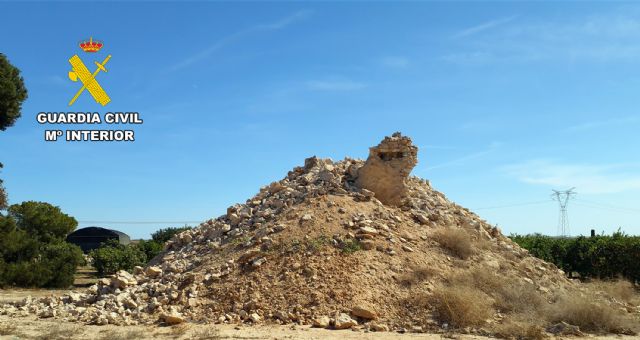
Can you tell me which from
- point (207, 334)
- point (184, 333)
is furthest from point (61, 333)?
point (207, 334)

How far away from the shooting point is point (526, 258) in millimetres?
14742

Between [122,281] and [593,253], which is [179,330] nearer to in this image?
[122,281]

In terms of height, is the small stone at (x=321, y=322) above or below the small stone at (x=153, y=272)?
below

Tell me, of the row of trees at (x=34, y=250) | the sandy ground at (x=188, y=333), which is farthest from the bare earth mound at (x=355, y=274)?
the row of trees at (x=34, y=250)

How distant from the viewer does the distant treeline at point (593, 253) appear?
768 inches

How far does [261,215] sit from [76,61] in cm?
673

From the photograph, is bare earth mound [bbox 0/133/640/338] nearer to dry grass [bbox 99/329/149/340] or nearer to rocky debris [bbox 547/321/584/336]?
rocky debris [bbox 547/321/584/336]

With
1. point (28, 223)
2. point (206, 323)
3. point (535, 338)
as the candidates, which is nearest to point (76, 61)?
point (206, 323)

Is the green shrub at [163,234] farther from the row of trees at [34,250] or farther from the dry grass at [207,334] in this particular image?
the dry grass at [207,334]

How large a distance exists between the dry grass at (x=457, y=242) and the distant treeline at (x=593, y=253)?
7.27m

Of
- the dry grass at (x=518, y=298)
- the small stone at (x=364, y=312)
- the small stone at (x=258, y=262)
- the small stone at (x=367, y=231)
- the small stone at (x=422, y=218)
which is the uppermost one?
the small stone at (x=422, y=218)

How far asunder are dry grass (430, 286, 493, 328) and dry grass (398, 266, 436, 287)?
730 millimetres

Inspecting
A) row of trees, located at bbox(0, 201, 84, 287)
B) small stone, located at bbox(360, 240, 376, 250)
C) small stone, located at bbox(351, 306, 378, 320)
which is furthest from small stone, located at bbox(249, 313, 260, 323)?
row of trees, located at bbox(0, 201, 84, 287)

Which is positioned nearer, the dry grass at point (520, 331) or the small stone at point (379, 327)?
the dry grass at point (520, 331)
